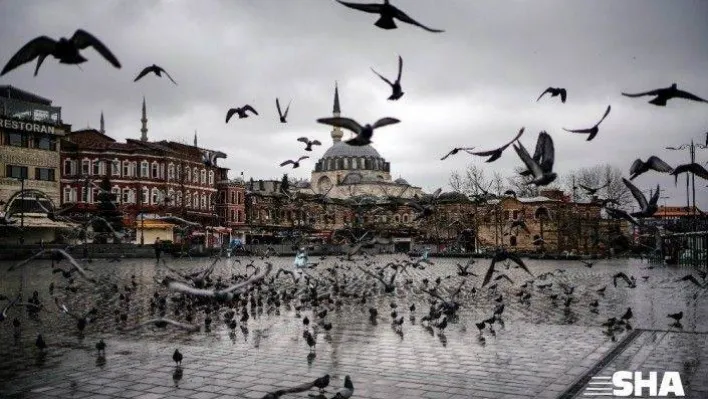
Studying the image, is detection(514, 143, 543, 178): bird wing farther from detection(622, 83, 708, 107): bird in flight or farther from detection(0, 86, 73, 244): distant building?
detection(0, 86, 73, 244): distant building

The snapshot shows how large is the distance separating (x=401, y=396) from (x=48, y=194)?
62797 millimetres

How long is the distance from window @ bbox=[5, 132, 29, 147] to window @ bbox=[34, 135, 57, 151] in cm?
111

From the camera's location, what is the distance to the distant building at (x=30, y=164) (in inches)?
2203

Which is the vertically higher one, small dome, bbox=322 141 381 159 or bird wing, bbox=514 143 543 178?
small dome, bbox=322 141 381 159

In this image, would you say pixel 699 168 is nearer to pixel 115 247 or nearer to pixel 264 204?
pixel 115 247

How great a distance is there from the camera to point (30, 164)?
60500mm

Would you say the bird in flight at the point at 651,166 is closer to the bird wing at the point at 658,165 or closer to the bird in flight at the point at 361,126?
the bird wing at the point at 658,165

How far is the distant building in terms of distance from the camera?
56.0 metres

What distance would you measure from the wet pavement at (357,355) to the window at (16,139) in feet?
167

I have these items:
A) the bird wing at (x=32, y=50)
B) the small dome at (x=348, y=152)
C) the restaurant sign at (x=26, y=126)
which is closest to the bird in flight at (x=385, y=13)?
the bird wing at (x=32, y=50)

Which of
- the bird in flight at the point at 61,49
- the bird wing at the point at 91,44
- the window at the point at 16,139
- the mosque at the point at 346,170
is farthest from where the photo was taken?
the mosque at the point at 346,170

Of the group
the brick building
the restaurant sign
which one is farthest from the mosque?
the restaurant sign

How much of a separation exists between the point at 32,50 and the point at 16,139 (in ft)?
199

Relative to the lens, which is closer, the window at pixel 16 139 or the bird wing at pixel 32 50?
the bird wing at pixel 32 50
